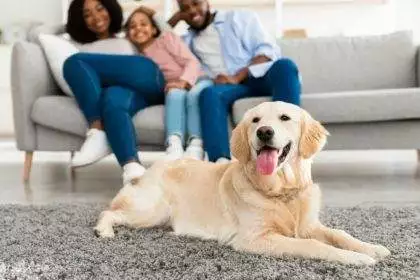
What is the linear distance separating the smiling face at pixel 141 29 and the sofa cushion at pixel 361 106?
75 cm

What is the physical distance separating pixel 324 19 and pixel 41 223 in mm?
4192

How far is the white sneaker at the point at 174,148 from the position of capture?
2.77m

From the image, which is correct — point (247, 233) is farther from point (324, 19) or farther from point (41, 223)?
point (324, 19)

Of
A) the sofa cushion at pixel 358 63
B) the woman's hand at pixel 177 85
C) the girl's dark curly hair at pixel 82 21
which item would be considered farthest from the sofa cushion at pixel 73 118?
the sofa cushion at pixel 358 63

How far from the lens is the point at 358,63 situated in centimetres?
357

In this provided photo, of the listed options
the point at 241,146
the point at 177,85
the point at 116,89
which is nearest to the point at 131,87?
the point at 116,89

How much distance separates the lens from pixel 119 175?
3.52m

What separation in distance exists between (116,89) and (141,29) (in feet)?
1.68

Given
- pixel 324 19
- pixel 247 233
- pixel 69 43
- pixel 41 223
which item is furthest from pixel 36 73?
pixel 324 19

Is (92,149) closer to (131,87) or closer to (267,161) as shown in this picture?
(131,87)

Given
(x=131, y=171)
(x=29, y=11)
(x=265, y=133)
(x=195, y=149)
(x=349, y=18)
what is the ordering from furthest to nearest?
(x=29, y=11) → (x=349, y=18) → (x=195, y=149) → (x=131, y=171) → (x=265, y=133)

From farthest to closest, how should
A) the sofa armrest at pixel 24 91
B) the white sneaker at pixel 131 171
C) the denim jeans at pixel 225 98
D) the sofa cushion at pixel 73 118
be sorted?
the sofa armrest at pixel 24 91 < the sofa cushion at pixel 73 118 < the denim jeans at pixel 225 98 < the white sneaker at pixel 131 171

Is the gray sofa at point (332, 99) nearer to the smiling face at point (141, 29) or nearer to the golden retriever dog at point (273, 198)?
the smiling face at point (141, 29)

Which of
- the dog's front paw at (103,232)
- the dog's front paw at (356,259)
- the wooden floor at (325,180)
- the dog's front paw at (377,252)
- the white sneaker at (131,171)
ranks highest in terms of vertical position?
the dog's front paw at (356,259)
